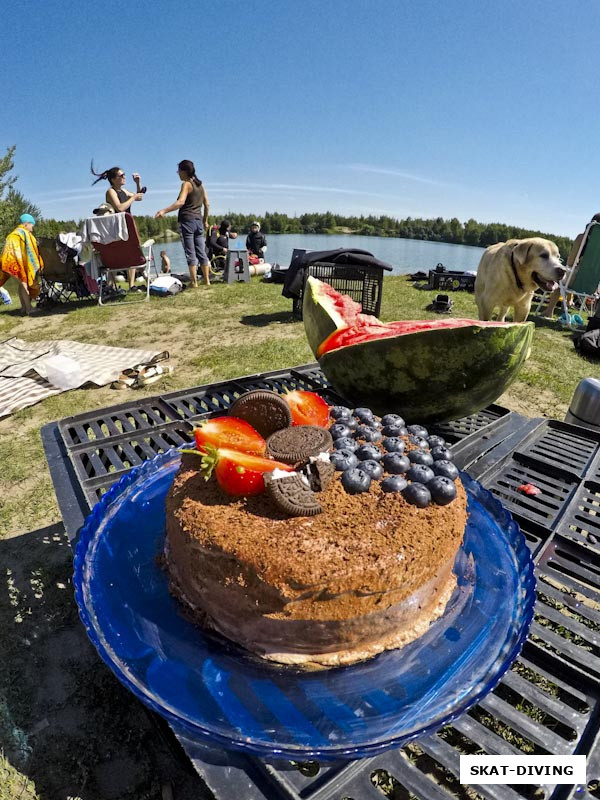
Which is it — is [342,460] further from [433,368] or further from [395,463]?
[433,368]

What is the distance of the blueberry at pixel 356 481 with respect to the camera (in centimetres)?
130

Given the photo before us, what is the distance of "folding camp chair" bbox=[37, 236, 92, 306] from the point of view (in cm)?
893

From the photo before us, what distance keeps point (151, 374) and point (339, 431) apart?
13.5 ft

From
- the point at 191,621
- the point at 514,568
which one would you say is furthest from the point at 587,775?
the point at 191,621

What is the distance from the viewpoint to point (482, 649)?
112 cm

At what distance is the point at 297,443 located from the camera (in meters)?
1.36

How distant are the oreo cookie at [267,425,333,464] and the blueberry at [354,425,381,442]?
0.64 ft

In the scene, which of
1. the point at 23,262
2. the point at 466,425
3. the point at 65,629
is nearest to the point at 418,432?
the point at 466,425

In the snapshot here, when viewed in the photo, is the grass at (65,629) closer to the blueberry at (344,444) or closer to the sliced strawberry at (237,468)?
the sliced strawberry at (237,468)

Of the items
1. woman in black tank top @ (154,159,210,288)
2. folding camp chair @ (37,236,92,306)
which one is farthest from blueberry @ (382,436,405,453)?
folding camp chair @ (37,236,92,306)

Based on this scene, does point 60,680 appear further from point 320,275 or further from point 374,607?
point 320,275

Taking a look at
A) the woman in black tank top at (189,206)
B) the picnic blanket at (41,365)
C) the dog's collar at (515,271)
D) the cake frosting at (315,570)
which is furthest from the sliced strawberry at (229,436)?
the woman in black tank top at (189,206)

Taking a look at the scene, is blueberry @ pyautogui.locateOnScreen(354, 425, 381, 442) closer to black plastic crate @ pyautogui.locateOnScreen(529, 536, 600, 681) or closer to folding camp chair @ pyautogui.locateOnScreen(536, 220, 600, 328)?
black plastic crate @ pyautogui.locateOnScreen(529, 536, 600, 681)

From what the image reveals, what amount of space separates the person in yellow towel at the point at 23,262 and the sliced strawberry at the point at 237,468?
29.0 feet
